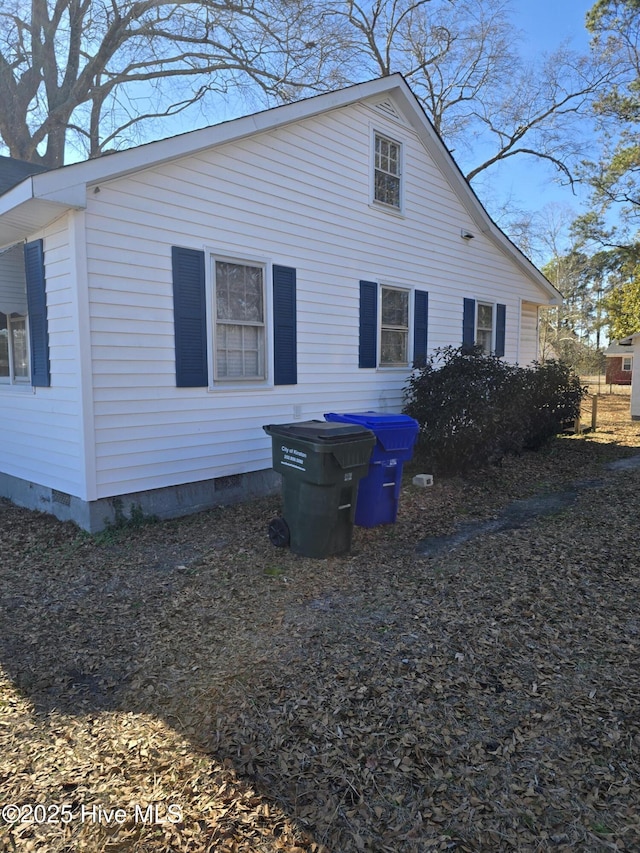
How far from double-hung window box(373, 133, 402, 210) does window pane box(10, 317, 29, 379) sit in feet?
17.5

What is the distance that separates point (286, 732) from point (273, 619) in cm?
117

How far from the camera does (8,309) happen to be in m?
6.22

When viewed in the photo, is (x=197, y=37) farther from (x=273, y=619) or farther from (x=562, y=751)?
(x=562, y=751)

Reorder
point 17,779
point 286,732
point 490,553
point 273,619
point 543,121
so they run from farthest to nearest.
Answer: point 543,121 < point 490,553 < point 273,619 < point 286,732 < point 17,779

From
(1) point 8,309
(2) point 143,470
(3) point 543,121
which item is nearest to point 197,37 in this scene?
(3) point 543,121

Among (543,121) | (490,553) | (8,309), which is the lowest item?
(490,553)

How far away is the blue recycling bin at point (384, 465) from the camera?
550cm

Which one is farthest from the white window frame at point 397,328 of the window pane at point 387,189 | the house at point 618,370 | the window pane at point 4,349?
the house at point 618,370

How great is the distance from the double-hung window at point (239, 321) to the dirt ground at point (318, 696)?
7.51 ft

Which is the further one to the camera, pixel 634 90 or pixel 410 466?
pixel 634 90

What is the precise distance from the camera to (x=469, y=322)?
10.9 m

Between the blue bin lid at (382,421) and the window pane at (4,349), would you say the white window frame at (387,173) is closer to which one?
the blue bin lid at (382,421)

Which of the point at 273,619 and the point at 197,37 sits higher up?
the point at 197,37

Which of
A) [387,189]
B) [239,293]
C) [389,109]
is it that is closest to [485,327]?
[387,189]
